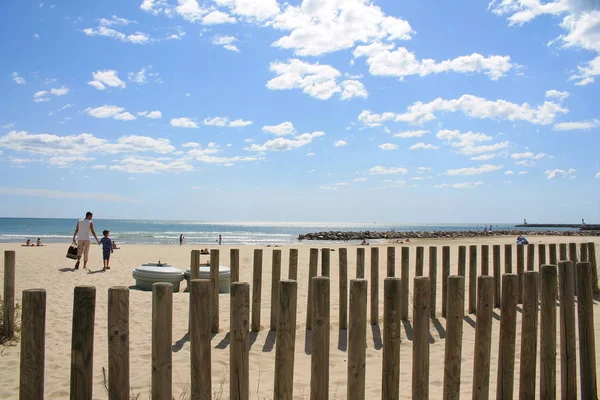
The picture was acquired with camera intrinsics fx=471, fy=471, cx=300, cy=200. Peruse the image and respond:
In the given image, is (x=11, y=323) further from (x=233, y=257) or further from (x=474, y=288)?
(x=474, y=288)

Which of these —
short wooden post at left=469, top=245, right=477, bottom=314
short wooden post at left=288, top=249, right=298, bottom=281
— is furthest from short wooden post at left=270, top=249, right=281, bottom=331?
short wooden post at left=469, top=245, right=477, bottom=314

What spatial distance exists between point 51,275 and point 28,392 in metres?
11.9

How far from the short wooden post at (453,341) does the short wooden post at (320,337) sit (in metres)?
0.80

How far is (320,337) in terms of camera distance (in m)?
2.95

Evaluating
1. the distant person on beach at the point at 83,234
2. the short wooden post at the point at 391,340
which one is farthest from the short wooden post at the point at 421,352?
the distant person on beach at the point at 83,234

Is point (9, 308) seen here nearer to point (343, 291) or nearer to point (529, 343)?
point (343, 291)

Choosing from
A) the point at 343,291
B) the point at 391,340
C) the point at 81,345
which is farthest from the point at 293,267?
the point at 81,345

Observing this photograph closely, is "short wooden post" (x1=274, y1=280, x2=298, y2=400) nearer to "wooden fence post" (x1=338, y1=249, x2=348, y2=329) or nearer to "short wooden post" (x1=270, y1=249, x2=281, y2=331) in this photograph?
"short wooden post" (x1=270, y1=249, x2=281, y2=331)

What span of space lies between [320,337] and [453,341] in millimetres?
883

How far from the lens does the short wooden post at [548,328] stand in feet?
11.1

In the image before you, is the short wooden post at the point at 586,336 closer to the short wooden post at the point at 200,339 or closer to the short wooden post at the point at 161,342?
the short wooden post at the point at 200,339

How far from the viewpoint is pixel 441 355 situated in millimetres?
5824

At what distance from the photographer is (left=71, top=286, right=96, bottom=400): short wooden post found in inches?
107

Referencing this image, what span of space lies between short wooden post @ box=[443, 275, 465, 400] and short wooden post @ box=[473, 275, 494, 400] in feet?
0.55
